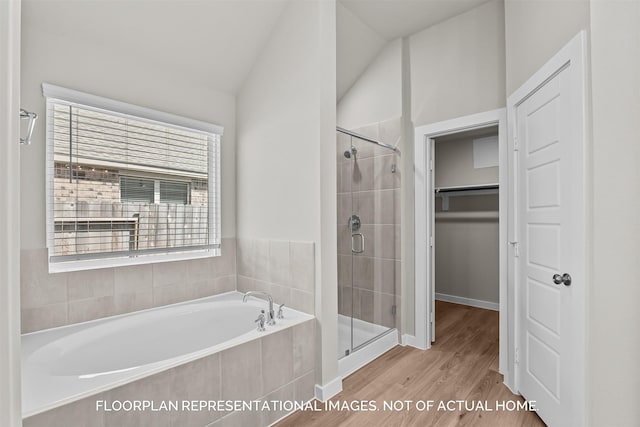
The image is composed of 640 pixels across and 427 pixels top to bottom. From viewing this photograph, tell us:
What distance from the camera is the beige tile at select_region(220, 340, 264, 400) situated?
1646mm

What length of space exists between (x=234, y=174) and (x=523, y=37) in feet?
7.78

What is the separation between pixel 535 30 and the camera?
6.15 ft

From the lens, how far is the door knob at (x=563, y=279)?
63.6 inches

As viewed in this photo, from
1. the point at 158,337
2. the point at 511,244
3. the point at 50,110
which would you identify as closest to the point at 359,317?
the point at 511,244

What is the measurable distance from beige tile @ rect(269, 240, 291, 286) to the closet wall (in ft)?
9.35

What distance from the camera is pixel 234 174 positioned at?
290 cm

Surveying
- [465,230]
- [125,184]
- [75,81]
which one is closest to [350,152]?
[125,184]

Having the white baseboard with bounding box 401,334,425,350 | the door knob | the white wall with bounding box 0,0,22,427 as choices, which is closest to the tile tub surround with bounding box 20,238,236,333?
the white baseboard with bounding box 401,334,425,350

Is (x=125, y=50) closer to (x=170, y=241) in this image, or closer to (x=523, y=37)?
(x=170, y=241)

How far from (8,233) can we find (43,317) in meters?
1.99

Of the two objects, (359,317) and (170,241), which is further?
(359,317)

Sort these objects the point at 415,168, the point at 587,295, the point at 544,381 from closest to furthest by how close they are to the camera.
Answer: the point at 587,295, the point at 544,381, the point at 415,168

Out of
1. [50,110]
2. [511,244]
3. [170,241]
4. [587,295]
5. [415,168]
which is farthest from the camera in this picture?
[415,168]

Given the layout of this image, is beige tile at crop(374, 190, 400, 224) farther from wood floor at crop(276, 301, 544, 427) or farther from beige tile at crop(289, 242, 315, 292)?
wood floor at crop(276, 301, 544, 427)
